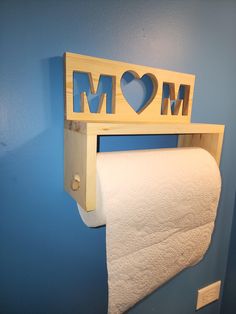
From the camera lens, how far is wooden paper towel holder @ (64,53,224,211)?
343mm

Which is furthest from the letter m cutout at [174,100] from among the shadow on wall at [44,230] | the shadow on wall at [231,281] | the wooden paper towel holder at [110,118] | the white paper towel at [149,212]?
the shadow on wall at [231,281]

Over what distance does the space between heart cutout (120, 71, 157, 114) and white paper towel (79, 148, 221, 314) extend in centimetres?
13

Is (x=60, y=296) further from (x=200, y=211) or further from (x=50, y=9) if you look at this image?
(x=50, y=9)

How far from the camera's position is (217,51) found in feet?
1.93

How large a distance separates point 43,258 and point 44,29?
0.47 meters

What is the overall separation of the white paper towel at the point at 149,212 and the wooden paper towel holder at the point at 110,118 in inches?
1.4

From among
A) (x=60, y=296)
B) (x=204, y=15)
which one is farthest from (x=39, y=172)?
(x=204, y=15)

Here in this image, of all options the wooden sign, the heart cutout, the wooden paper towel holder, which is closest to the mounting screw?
the wooden paper towel holder

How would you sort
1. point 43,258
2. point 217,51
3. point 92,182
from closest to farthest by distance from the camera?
point 92,182 < point 43,258 < point 217,51

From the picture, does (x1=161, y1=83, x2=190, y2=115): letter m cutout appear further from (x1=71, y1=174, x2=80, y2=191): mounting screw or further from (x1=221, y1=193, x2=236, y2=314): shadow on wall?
(x1=221, y1=193, x2=236, y2=314): shadow on wall

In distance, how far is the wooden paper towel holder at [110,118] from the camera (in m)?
0.34

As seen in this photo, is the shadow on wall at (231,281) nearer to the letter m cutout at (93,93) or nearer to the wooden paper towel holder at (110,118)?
the wooden paper towel holder at (110,118)

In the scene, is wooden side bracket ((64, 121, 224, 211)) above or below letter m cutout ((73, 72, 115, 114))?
below

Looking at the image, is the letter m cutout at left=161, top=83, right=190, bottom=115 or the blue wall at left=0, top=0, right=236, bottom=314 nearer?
the blue wall at left=0, top=0, right=236, bottom=314
